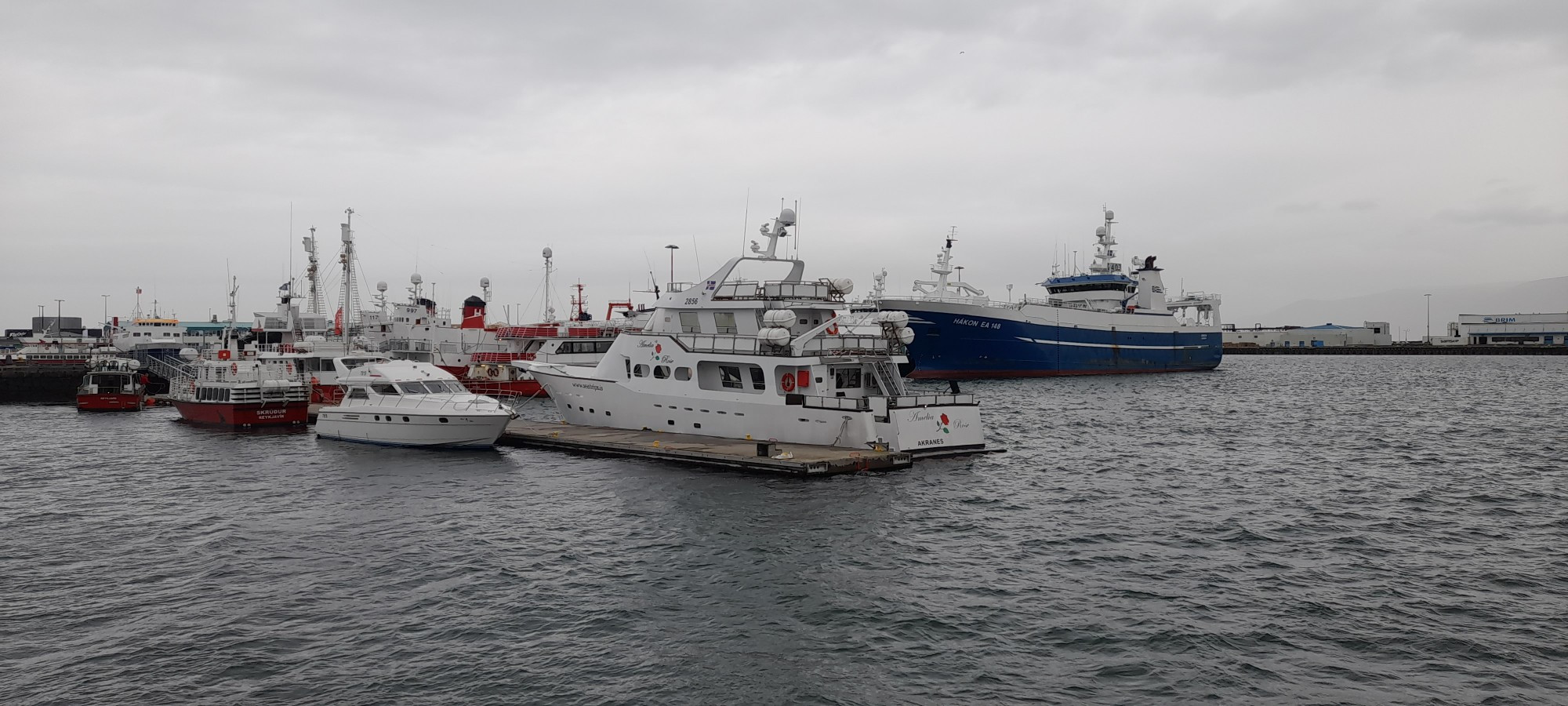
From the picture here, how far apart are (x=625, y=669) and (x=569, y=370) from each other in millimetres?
26072

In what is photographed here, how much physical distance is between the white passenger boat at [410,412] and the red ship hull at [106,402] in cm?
2433

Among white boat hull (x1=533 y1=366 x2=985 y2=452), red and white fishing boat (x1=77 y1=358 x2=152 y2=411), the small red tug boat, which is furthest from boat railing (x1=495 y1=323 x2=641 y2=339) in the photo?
white boat hull (x1=533 y1=366 x2=985 y2=452)

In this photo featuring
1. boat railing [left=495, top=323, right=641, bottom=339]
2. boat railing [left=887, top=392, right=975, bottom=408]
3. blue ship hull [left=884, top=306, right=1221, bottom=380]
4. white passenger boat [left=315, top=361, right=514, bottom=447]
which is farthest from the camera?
blue ship hull [left=884, top=306, right=1221, bottom=380]

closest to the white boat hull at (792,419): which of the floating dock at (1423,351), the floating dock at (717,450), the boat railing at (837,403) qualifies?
the boat railing at (837,403)

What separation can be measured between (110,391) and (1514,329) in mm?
192107

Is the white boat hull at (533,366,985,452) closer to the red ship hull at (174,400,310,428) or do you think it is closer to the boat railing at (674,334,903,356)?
the boat railing at (674,334,903,356)

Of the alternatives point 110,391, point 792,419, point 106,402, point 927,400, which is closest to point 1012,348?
point 927,400

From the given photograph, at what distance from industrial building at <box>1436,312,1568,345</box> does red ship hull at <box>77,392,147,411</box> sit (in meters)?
186

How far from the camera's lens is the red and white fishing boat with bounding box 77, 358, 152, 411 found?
51.4 meters

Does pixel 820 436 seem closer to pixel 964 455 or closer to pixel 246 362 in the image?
pixel 964 455

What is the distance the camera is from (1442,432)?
40469 millimetres

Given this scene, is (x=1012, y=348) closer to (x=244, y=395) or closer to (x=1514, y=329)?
(x=244, y=395)

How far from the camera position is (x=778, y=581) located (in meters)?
16.7

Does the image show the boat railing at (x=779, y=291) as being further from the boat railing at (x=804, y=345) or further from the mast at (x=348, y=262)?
the mast at (x=348, y=262)
